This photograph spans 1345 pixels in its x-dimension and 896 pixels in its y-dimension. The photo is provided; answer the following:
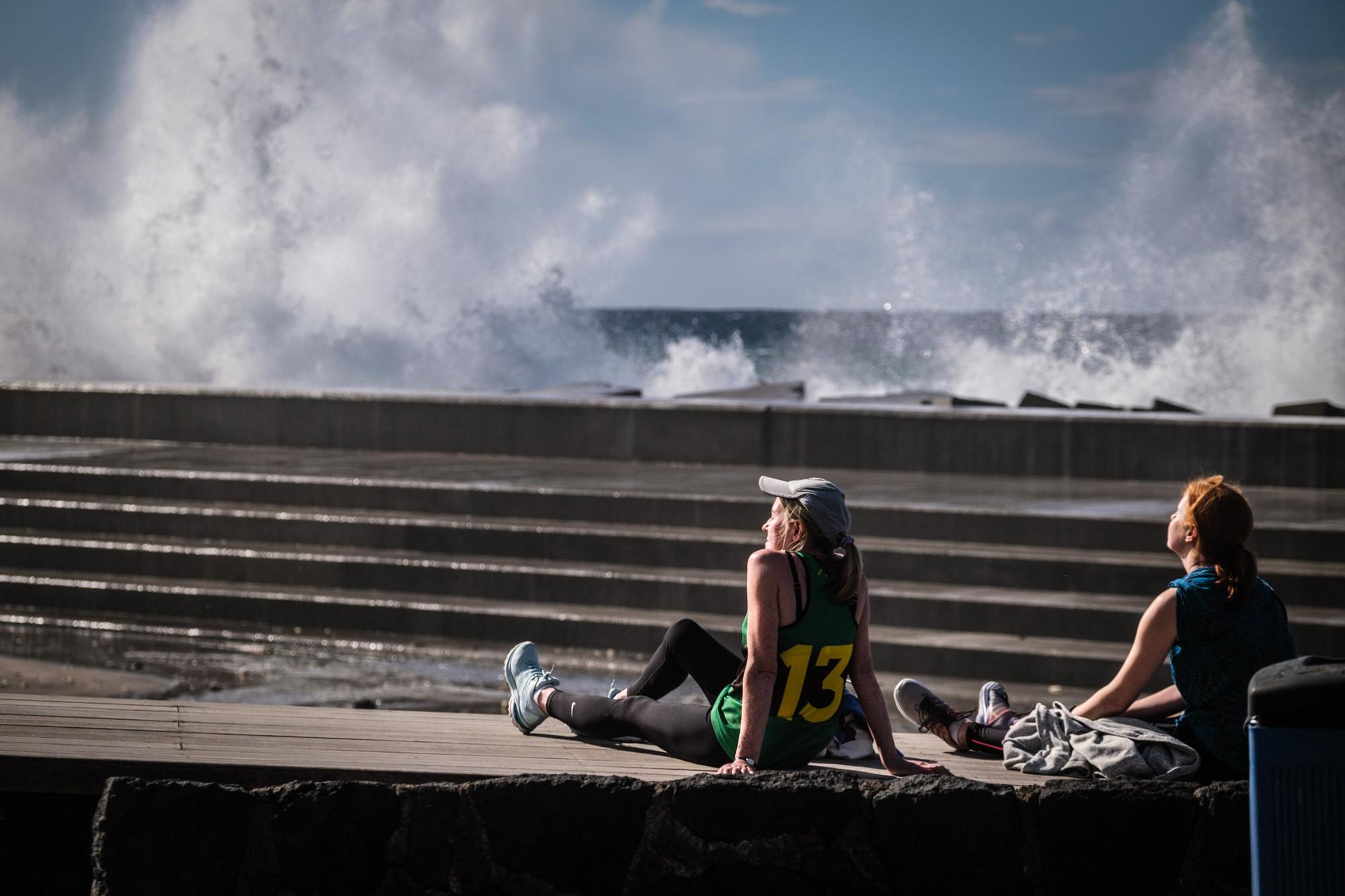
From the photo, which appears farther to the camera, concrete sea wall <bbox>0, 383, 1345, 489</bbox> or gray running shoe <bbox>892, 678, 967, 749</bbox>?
concrete sea wall <bbox>0, 383, 1345, 489</bbox>

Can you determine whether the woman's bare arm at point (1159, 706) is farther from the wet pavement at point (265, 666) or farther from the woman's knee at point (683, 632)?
the wet pavement at point (265, 666)

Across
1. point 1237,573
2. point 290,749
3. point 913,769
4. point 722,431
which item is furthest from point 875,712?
point 722,431

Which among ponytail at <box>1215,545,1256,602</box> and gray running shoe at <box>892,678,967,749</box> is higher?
ponytail at <box>1215,545,1256,602</box>

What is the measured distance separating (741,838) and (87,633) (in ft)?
19.0

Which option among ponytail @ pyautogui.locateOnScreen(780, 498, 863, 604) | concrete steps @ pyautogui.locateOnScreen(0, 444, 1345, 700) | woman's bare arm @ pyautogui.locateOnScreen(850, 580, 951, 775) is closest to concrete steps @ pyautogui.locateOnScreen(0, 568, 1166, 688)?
concrete steps @ pyautogui.locateOnScreen(0, 444, 1345, 700)

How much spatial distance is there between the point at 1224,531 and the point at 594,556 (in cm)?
497

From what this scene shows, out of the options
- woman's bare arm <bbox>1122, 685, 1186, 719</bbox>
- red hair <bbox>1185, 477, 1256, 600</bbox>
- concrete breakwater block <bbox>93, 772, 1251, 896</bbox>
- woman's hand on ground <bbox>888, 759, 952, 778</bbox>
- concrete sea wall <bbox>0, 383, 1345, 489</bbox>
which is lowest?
concrete breakwater block <bbox>93, 772, 1251, 896</bbox>

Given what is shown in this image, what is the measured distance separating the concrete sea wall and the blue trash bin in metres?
7.07

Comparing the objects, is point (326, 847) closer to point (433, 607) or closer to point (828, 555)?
point (828, 555)

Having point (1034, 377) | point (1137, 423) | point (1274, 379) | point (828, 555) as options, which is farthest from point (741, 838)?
point (1034, 377)

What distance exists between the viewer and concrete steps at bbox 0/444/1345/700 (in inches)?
288

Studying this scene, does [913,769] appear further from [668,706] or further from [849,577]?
[668,706]

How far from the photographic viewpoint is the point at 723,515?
338 inches

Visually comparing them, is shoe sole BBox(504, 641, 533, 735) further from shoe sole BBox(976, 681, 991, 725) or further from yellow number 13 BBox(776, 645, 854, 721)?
shoe sole BBox(976, 681, 991, 725)
